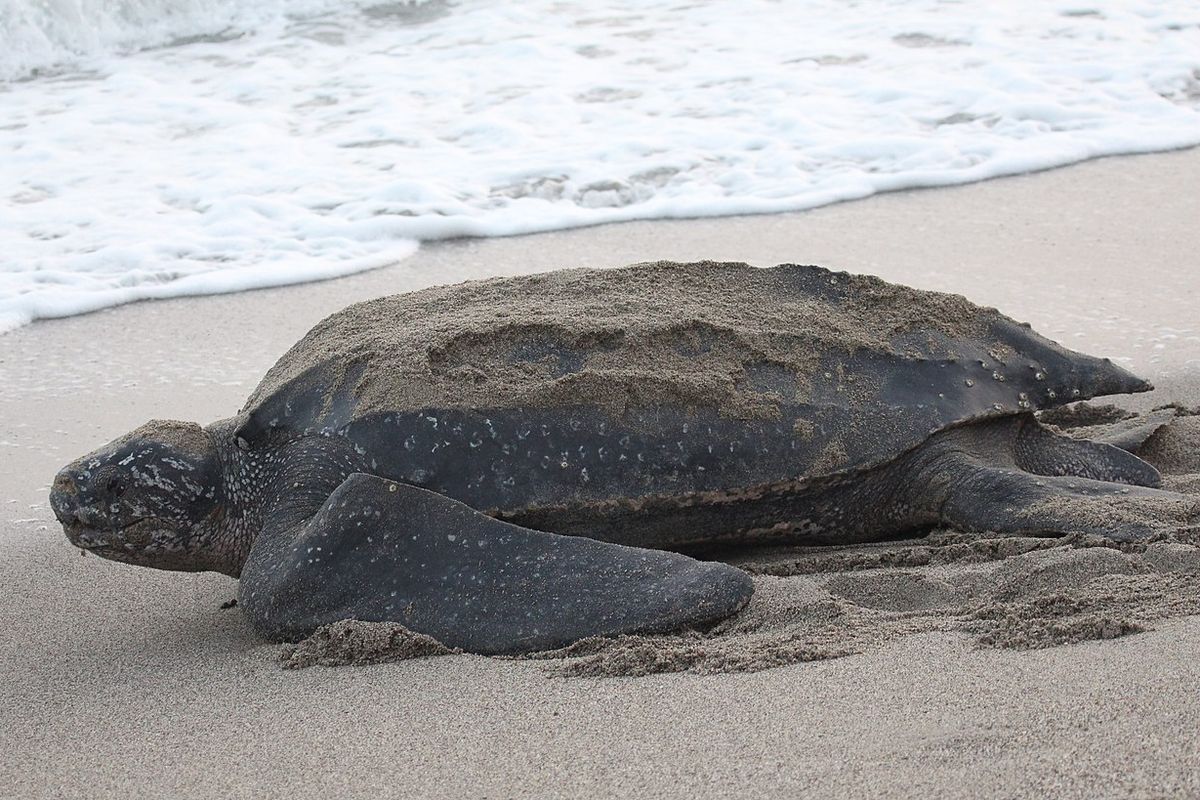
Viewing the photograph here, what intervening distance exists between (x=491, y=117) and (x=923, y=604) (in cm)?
547

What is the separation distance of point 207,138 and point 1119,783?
671 cm

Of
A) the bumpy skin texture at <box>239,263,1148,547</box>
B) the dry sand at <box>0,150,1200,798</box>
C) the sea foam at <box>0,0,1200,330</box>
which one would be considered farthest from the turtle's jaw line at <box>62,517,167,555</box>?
the sea foam at <box>0,0,1200,330</box>

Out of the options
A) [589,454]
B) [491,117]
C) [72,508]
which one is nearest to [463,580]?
[589,454]

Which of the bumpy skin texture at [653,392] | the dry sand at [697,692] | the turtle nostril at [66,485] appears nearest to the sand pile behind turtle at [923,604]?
the dry sand at [697,692]

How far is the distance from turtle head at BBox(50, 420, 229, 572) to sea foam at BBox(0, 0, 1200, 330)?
8.13 ft

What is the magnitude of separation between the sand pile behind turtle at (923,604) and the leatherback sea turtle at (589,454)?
7 cm

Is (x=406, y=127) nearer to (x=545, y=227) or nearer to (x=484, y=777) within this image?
(x=545, y=227)

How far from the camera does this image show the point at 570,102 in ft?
24.7

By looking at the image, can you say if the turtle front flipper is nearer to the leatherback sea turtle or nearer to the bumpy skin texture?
the leatherback sea turtle

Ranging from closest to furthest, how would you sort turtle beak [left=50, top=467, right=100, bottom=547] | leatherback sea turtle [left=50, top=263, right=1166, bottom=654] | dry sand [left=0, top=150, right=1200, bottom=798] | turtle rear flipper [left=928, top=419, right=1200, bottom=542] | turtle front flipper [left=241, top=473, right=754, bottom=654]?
dry sand [left=0, top=150, right=1200, bottom=798] → turtle front flipper [left=241, top=473, right=754, bottom=654] → leatherback sea turtle [left=50, top=263, right=1166, bottom=654] → turtle rear flipper [left=928, top=419, right=1200, bottom=542] → turtle beak [left=50, top=467, right=100, bottom=547]

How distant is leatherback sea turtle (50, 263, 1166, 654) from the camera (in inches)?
96.3

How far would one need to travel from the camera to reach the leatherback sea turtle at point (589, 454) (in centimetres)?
245

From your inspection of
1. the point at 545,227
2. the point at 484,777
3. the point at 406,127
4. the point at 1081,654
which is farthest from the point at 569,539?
the point at 406,127

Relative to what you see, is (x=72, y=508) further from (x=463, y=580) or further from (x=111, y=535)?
(x=463, y=580)
